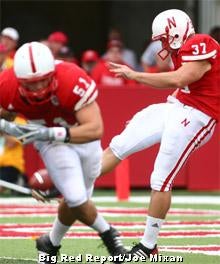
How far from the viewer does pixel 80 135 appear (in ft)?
22.8

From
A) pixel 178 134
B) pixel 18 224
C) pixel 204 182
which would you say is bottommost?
pixel 204 182

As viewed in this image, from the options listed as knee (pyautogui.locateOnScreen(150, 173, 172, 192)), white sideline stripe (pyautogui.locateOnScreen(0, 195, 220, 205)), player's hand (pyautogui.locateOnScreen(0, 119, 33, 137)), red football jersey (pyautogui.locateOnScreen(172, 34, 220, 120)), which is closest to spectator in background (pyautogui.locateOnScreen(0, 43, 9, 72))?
white sideline stripe (pyautogui.locateOnScreen(0, 195, 220, 205))

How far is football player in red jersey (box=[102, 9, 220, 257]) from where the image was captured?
771cm

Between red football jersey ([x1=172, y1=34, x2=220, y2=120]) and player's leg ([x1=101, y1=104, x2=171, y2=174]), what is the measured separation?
0.71 ft

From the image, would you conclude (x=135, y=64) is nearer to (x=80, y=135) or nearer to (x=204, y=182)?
(x=204, y=182)

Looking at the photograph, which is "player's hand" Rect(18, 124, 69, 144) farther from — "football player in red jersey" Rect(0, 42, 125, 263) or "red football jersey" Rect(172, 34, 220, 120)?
"red football jersey" Rect(172, 34, 220, 120)

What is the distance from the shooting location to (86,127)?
6.94m

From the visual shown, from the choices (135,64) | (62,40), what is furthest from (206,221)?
(135,64)

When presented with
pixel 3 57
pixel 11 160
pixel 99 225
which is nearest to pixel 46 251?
pixel 99 225

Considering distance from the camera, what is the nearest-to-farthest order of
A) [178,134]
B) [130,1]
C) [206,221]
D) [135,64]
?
[178,134] < [206,221] < [135,64] < [130,1]

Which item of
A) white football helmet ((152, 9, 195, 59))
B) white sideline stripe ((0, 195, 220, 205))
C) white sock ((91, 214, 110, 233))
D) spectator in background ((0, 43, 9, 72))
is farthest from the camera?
spectator in background ((0, 43, 9, 72))

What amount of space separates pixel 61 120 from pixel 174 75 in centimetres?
95

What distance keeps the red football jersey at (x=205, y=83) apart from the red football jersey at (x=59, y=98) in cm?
101

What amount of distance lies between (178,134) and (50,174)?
3.77 feet
